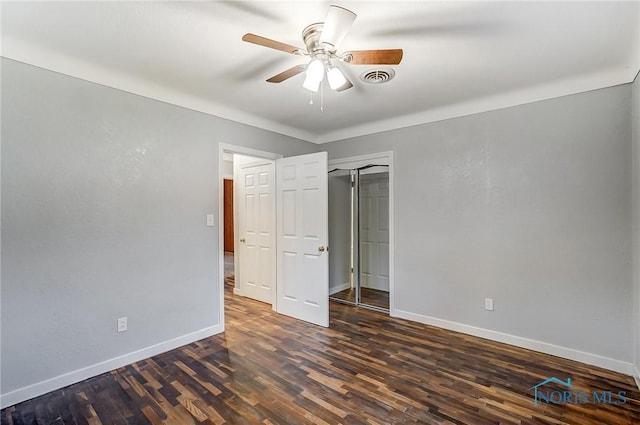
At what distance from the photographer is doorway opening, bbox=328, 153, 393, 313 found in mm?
4426

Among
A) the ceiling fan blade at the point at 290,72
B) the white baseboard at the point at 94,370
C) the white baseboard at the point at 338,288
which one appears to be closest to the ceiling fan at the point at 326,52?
the ceiling fan blade at the point at 290,72

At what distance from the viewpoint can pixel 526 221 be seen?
113 inches

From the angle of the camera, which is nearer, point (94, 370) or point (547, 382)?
point (547, 382)

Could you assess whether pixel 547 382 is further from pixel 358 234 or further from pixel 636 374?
pixel 358 234

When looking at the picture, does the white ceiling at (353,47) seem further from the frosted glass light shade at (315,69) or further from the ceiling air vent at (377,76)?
the frosted glass light shade at (315,69)

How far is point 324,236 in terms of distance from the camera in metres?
3.39

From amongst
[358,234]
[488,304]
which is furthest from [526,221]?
[358,234]

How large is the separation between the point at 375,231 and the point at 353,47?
10.4ft

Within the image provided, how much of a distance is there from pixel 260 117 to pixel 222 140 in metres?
0.61

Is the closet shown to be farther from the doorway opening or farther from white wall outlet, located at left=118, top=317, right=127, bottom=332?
white wall outlet, located at left=118, top=317, right=127, bottom=332

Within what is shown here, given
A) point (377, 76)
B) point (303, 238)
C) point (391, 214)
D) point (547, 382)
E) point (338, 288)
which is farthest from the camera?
point (338, 288)

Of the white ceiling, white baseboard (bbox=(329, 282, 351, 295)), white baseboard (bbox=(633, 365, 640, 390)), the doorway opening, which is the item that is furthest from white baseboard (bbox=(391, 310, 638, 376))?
the white ceiling

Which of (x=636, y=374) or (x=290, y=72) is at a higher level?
(x=290, y=72)

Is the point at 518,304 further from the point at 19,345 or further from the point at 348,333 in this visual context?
the point at 19,345
